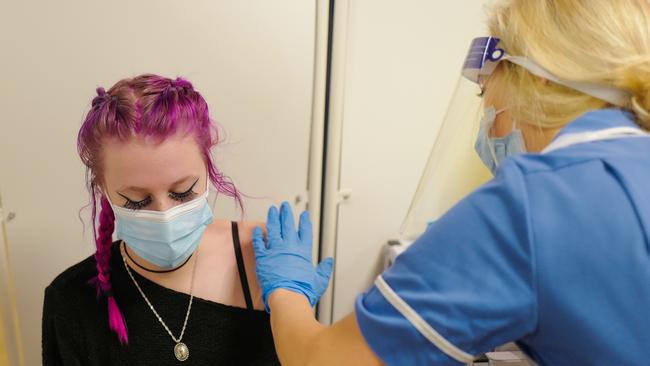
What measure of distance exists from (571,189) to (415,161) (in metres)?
1.11

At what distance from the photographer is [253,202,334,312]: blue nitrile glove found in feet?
3.08

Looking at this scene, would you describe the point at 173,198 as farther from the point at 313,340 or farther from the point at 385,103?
the point at 385,103

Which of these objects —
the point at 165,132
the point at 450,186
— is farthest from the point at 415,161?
the point at 165,132

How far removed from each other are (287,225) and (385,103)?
0.67 meters

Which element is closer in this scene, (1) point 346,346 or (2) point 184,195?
(1) point 346,346

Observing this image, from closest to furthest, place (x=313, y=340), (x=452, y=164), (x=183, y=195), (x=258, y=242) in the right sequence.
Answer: (x=313, y=340) → (x=183, y=195) → (x=258, y=242) → (x=452, y=164)

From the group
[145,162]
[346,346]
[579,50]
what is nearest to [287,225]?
[145,162]

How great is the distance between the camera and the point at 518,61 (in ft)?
2.26

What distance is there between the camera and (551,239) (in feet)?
1.77

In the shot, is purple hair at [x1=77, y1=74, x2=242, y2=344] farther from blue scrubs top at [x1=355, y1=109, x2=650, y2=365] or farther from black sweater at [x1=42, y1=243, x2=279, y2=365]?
blue scrubs top at [x1=355, y1=109, x2=650, y2=365]

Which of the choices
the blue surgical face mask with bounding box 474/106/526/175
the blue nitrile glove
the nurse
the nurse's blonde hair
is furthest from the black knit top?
the nurse's blonde hair

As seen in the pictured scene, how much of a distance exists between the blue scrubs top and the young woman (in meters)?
0.50

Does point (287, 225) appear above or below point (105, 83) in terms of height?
below

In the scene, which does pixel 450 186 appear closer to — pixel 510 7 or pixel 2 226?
pixel 510 7
